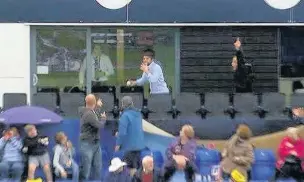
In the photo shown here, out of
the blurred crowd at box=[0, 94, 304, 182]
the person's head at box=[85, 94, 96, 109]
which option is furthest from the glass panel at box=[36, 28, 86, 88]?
the person's head at box=[85, 94, 96, 109]

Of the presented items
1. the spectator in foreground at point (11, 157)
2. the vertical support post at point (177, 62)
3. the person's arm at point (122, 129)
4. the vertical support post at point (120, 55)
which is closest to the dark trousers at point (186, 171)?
the person's arm at point (122, 129)

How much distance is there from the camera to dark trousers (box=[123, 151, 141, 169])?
12.6 meters

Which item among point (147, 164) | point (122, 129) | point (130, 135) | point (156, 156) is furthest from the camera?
point (156, 156)

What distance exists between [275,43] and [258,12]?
83 cm

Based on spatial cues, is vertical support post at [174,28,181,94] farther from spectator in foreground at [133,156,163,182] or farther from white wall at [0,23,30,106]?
spectator in foreground at [133,156,163,182]

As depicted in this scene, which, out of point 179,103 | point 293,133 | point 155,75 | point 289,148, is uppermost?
point 155,75

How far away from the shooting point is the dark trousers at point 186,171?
1220 centimetres

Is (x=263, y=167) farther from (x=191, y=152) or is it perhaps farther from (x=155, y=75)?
(x=155, y=75)

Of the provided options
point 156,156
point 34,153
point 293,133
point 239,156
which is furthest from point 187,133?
point 34,153

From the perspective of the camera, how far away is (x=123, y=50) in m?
16.7

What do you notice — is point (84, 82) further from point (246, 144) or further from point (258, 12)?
point (246, 144)

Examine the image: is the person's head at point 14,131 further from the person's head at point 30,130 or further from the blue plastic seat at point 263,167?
the blue plastic seat at point 263,167

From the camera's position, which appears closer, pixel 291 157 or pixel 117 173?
pixel 117 173

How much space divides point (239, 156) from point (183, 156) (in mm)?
990
